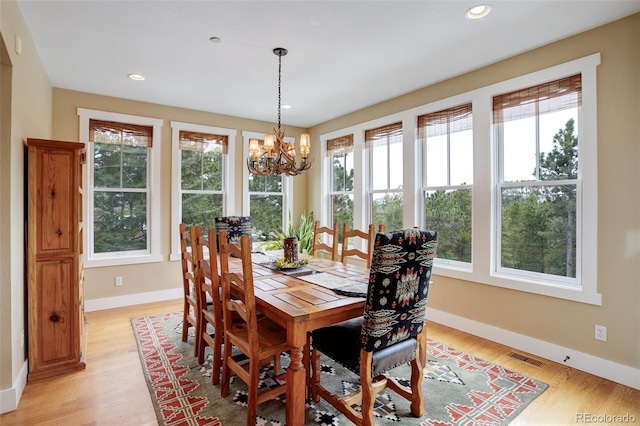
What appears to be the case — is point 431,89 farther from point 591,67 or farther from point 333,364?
point 333,364

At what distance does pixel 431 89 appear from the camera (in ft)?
12.5

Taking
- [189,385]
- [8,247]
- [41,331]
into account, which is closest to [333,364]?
[189,385]

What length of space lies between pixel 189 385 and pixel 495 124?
11.5 ft

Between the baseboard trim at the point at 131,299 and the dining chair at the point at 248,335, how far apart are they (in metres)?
2.71

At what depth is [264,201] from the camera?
5.46m

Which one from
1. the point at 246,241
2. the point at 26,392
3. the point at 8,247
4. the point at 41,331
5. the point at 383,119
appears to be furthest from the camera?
the point at 383,119

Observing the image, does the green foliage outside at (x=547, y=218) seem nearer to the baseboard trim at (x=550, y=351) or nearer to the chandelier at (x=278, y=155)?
the baseboard trim at (x=550, y=351)

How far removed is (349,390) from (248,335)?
0.88 m

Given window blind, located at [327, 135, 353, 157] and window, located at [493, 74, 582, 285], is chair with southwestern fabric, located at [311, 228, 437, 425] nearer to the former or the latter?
window, located at [493, 74, 582, 285]

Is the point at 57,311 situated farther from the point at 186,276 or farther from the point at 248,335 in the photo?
the point at 248,335

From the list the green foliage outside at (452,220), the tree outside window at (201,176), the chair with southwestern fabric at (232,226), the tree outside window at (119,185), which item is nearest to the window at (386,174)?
the green foliage outside at (452,220)

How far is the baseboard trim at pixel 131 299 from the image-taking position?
13.4 ft

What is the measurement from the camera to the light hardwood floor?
6.72 feet

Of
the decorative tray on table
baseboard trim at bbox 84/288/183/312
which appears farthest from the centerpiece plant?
the decorative tray on table
